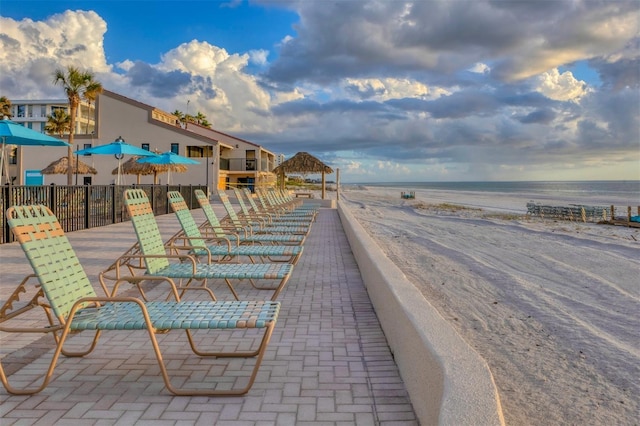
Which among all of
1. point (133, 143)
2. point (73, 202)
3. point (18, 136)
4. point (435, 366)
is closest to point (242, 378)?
point (435, 366)

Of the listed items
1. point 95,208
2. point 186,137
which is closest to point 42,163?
point 186,137

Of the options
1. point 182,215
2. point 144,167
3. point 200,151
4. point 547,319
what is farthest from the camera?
point 200,151

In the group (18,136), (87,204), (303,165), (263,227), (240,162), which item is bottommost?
(263,227)

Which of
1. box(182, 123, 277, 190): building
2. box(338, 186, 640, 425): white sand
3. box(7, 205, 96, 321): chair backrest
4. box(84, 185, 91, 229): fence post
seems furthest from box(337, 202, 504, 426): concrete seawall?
box(182, 123, 277, 190): building

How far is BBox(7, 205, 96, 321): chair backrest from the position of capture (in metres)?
2.92

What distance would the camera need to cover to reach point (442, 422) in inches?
72.9

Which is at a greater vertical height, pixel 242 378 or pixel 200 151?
pixel 200 151

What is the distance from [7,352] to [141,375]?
3.98 ft

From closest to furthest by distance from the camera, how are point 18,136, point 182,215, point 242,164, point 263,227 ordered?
point 182,215
point 18,136
point 263,227
point 242,164

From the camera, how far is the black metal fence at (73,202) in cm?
901

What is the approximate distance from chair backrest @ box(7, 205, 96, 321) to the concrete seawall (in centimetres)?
210

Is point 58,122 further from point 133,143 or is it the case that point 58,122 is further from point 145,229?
point 145,229

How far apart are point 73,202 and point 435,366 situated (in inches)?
429

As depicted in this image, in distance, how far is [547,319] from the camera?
18.6 feet
